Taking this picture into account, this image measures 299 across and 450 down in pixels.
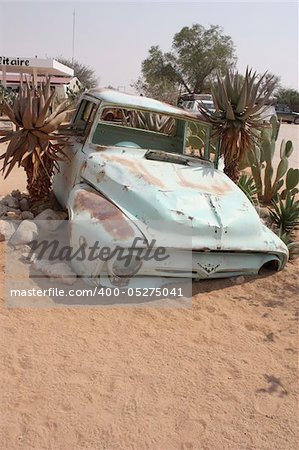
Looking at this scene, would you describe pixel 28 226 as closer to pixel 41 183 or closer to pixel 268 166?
pixel 41 183

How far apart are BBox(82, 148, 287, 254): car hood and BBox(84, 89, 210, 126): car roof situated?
21.9 inches

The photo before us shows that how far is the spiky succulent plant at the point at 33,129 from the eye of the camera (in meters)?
5.21

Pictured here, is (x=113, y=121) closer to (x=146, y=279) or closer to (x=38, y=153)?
(x=38, y=153)

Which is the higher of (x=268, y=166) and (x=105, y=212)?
(x=105, y=212)

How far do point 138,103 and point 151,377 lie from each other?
321 centimetres

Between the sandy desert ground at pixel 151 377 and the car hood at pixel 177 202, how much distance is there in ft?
1.91

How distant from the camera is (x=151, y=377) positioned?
10.2 feet

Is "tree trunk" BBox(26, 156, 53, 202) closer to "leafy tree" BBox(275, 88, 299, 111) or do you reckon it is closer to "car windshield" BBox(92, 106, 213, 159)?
"car windshield" BBox(92, 106, 213, 159)

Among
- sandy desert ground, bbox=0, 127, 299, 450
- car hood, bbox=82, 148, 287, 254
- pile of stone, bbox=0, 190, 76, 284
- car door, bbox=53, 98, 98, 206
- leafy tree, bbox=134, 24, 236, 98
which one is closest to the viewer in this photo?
sandy desert ground, bbox=0, 127, 299, 450

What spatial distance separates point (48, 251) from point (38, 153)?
1252mm

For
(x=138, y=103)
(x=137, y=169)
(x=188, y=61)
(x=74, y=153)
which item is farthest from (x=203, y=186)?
(x=188, y=61)

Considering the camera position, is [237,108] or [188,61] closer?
[237,108]

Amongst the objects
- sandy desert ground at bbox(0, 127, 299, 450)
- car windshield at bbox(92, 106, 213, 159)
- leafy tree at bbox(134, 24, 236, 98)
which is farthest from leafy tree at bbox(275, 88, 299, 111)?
sandy desert ground at bbox(0, 127, 299, 450)

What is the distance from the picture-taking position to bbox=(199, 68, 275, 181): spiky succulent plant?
19.5 ft
